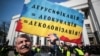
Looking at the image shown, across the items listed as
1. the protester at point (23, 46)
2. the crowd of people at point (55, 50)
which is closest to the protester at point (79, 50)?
the crowd of people at point (55, 50)

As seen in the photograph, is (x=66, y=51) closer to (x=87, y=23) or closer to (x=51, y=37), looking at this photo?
(x=51, y=37)

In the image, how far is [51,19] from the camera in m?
2.29

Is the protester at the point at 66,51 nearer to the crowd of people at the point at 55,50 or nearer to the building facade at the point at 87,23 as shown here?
the crowd of people at the point at 55,50

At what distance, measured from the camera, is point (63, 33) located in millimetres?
2248

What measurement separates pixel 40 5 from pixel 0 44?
668 millimetres

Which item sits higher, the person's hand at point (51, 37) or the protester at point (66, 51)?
the person's hand at point (51, 37)

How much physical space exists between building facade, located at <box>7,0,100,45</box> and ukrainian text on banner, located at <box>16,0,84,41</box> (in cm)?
11

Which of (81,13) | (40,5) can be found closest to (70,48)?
(81,13)

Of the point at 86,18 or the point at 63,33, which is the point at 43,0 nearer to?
the point at 63,33

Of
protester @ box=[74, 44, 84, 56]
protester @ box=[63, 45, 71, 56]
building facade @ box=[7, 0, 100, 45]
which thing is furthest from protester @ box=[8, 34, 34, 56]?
protester @ box=[74, 44, 84, 56]

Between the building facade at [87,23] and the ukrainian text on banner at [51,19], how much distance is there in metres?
0.11

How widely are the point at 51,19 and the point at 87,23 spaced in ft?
1.61

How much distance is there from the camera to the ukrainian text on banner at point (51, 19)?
6.97 feet

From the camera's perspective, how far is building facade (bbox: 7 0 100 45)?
2.32 metres
